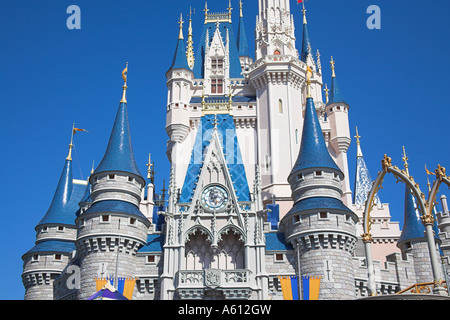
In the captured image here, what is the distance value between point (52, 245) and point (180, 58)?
628 inches

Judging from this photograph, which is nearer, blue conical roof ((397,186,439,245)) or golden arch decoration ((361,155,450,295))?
golden arch decoration ((361,155,450,295))

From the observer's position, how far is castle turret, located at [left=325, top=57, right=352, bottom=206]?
130ft

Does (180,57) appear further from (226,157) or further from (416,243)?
(416,243)

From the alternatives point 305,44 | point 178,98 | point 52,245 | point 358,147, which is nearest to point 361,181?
point 358,147

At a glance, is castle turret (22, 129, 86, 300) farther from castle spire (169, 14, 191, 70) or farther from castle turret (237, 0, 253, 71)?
castle turret (237, 0, 253, 71)

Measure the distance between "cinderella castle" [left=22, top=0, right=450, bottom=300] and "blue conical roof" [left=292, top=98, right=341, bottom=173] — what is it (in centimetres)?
8

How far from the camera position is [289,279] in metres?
25.4

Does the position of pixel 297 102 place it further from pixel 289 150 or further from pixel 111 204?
pixel 111 204

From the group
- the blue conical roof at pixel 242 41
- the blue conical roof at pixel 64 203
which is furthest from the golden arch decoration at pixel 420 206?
the blue conical roof at pixel 242 41

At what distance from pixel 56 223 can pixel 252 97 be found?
16.2 m

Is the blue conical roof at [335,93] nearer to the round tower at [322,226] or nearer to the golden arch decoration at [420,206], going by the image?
the round tower at [322,226]

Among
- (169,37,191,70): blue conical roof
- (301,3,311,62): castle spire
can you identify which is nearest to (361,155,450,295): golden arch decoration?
(169,37,191,70): blue conical roof

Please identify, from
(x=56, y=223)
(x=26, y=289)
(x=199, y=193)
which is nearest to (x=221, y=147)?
(x=199, y=193)

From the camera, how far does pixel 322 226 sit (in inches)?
1049
